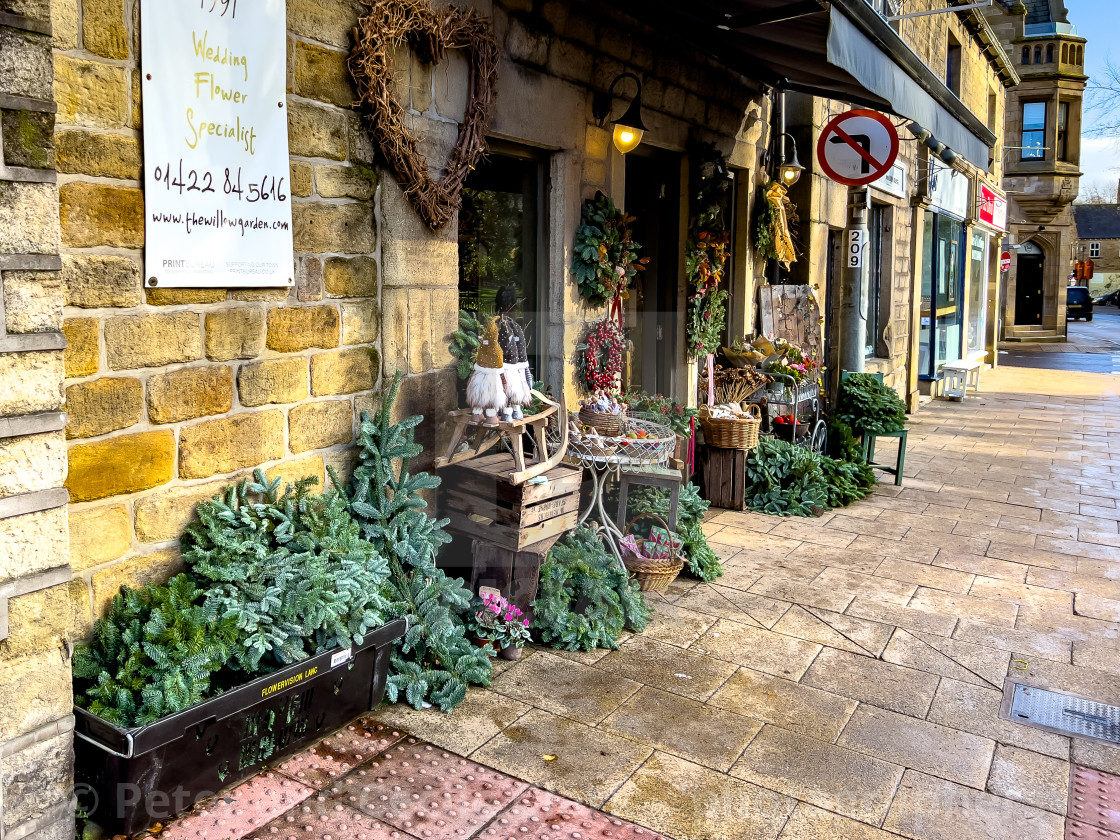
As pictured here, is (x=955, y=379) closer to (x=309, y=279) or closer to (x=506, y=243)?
(x=506, y=243)

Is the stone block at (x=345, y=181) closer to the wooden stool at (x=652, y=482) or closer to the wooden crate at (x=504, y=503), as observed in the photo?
the wooden crate at (x=504, y=503)

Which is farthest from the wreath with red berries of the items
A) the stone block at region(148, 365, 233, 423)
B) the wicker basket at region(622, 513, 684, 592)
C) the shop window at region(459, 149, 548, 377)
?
the stone block at region(148, 365, 233, 423)

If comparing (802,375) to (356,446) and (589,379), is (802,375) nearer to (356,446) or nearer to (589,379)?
(589,379)

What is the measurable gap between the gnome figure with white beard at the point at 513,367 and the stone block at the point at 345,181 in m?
0.87

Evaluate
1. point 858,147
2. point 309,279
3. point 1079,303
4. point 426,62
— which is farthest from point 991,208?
point 1079,303

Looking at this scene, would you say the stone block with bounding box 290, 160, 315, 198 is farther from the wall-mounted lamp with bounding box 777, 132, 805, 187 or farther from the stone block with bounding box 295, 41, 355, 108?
the wall-mounted lamp with bounding box 777, 132, 805, 187

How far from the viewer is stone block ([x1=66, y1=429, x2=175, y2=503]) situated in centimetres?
297

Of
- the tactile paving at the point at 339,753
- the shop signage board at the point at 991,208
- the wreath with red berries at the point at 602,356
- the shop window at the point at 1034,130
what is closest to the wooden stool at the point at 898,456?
the wreath with red berries at the point at 602,356

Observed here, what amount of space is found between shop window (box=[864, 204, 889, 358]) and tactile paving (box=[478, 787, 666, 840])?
9.54 m

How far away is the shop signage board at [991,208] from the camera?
17.5 m

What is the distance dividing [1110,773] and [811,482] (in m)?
3.84

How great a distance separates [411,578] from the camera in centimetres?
387

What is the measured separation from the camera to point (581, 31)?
5426 mm

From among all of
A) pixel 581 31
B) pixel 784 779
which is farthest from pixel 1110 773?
pixel 581 31
